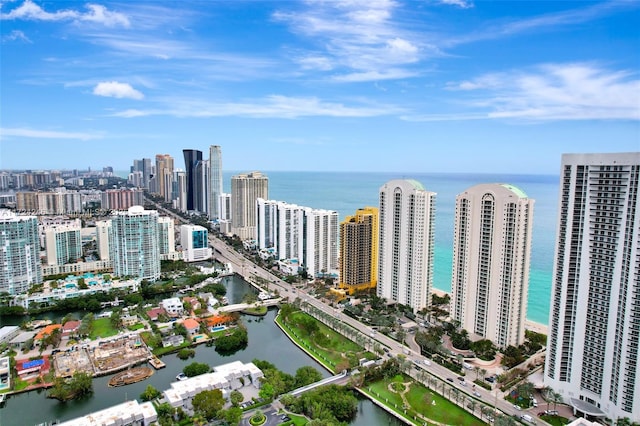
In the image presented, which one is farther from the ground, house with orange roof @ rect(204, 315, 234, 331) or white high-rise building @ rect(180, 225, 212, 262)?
white high-rise building @ rect(180, 225, 212, 262)

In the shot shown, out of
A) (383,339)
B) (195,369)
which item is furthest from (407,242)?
(195,369)

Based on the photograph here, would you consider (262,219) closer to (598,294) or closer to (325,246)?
(325,246)

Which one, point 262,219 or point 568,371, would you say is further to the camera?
point 262,219

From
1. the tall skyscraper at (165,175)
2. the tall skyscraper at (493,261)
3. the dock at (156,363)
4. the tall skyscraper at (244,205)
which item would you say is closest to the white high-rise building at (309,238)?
the tall skyscraper at (244,205)

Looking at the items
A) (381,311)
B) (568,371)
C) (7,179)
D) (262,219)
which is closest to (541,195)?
(262,219)

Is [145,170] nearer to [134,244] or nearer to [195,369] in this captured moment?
[134,244]

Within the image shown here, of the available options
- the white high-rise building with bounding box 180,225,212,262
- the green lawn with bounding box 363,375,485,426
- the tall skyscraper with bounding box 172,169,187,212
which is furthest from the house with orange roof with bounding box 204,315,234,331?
the tall skyscraper with bounding box 172,169,187,212

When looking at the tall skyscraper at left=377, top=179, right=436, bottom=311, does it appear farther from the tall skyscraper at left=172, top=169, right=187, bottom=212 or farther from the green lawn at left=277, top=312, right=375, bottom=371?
the tall skyscraper at left=172, top=169, right=187, bottom=212
